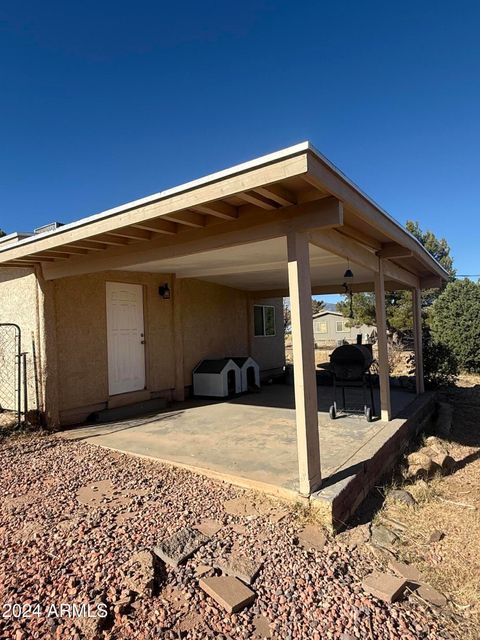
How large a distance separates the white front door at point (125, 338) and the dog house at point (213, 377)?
55.1 inches

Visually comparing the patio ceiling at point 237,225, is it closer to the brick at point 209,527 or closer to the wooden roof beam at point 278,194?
the wooden roof beam at point 278,194

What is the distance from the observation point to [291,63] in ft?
28.6

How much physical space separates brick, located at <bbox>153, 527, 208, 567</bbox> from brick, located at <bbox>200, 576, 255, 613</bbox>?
0.27 meters

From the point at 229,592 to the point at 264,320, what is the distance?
32.0 ft

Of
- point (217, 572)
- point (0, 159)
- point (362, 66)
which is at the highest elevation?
point (362, 66)

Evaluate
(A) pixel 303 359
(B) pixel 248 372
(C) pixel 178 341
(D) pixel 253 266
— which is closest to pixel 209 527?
(A) pixel 303 359

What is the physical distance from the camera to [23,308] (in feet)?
20.0

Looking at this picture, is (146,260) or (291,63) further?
(291,63)

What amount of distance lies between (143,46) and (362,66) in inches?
195

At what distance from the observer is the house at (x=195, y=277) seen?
327 cm

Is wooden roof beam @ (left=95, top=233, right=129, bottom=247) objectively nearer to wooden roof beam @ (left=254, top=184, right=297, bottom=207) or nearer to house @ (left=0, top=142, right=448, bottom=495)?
house @ (left=0, top=142, right=448, bottom=495)

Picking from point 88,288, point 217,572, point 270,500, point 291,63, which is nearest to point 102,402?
point 88,288

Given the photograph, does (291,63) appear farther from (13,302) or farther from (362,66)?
(13,302)

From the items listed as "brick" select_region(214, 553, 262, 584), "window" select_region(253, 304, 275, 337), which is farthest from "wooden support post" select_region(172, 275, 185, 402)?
"brick" select_region(214, 553, 262, 584)
